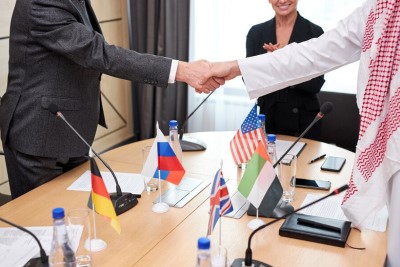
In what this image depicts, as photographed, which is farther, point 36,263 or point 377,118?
point 377,118

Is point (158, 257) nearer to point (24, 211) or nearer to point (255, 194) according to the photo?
point (255, 194)

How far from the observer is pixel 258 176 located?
5.44 ft

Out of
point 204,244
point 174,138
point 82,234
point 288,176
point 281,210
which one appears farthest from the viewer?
point 174,138

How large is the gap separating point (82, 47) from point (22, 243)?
853 millimetres

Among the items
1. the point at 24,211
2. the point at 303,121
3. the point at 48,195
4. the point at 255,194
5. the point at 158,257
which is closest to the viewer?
the point at 158,257

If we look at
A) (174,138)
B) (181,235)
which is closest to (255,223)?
(181,235)

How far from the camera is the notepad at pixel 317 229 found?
160cm

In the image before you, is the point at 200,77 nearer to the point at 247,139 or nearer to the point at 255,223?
the point at 247,139

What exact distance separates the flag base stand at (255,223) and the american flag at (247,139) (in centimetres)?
50

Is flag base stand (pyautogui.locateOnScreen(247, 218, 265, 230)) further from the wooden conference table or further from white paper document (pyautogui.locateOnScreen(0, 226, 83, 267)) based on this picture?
white paper document (pyautogui.locateOnScreen(0, 226, 83, 267))

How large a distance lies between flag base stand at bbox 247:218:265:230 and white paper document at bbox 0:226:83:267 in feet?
1.85

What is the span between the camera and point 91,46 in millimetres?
2094

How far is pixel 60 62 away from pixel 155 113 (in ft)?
8.04

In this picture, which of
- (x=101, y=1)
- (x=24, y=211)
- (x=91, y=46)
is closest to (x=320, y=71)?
(x=91, y=46)
